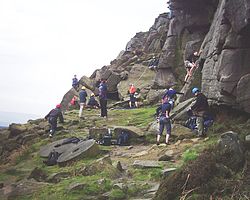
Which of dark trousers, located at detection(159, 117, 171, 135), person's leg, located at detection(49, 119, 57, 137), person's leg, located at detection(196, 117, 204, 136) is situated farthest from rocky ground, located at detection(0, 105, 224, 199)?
dark trousers, located at detection(159, 117, 171, 135)

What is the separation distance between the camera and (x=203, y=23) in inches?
1363

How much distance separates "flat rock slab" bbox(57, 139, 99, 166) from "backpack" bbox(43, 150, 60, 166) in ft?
1.41

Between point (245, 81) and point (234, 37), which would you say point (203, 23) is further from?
point (245, 81)

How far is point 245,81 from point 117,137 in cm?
911

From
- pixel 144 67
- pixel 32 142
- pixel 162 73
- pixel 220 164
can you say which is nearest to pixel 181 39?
pixel 162 73

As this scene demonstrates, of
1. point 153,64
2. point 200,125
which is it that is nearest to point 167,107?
point 200,125

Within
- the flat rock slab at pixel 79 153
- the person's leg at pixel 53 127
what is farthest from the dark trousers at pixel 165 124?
the person's leg at pixel 53 127

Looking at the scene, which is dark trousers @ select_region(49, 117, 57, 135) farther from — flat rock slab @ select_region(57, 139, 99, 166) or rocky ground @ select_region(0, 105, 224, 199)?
flat rock slab @ select_region(57, 139, 99, 166)

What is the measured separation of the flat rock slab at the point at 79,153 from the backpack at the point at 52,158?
1.41 ft

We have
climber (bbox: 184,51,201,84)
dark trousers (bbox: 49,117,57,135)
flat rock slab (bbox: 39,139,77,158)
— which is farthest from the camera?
climber (bbox: 184,51,201,84)

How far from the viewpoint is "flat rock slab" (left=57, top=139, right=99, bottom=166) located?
1903 centimetres

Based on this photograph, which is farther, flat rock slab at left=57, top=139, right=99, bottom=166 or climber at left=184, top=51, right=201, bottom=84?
climber at left=184, top=51, right=201, bottom=84

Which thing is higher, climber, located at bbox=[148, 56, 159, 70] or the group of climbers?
climber, located at bbox=[148, 56, 159, 70]

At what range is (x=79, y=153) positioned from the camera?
19.1 metres
